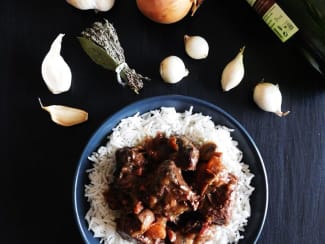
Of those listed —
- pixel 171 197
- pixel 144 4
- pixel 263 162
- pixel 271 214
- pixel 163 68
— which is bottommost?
pixel 271 214

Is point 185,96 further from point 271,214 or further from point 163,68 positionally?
point 271,214

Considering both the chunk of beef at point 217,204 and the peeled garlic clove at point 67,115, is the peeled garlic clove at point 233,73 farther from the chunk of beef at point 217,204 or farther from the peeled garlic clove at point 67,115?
the peeled garlic clove at point 67,115

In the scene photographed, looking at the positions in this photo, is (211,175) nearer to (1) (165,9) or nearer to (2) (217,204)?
(2) (217,204)

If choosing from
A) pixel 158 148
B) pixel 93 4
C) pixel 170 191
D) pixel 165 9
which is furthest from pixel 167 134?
pixel 93 4

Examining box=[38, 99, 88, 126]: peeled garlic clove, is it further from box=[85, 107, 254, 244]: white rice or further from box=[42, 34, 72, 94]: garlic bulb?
box=[85, 107, 254, 244]: white rice

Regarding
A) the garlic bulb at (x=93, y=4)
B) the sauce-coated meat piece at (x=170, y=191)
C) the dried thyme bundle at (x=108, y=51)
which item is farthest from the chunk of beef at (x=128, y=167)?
the garlic bulb at (x=93, y=4)

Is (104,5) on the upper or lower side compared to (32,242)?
upper

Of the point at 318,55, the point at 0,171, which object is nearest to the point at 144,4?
the point at 318,55
